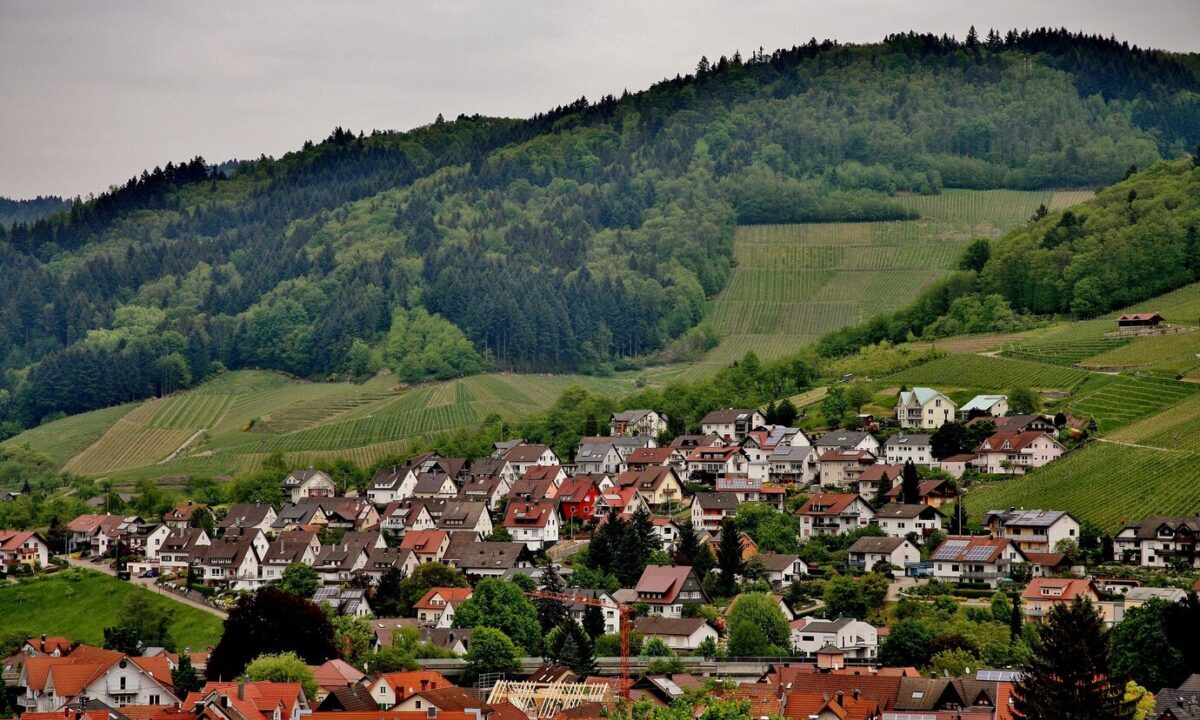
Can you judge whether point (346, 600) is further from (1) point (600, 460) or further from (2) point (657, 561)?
(1) point (600, 460)

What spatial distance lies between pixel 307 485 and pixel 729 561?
30.4m

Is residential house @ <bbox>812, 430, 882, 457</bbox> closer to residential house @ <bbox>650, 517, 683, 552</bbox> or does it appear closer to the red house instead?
residential house @ <bbox>650, 517, 683, 552</bbox>

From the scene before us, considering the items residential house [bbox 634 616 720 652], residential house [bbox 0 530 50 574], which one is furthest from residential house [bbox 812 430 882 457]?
residential house [bbox 0 530 50 574]

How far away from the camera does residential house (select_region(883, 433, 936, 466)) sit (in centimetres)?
7744

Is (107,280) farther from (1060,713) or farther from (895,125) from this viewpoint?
(1060,713)

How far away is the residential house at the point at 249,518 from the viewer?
267 feet

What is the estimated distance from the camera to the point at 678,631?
2312 inches

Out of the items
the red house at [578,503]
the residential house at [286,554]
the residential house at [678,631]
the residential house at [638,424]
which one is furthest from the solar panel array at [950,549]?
the residential house at [638,424]

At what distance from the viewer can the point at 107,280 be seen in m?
171

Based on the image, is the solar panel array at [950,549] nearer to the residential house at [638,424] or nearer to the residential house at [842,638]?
the residential house at [842,638]

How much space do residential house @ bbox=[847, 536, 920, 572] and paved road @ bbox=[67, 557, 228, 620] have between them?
22.6 metres

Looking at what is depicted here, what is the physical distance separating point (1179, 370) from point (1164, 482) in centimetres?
1713

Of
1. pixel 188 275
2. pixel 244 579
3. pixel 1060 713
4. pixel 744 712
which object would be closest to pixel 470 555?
pixel 244 579

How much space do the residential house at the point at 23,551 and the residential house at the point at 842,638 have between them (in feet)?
117
